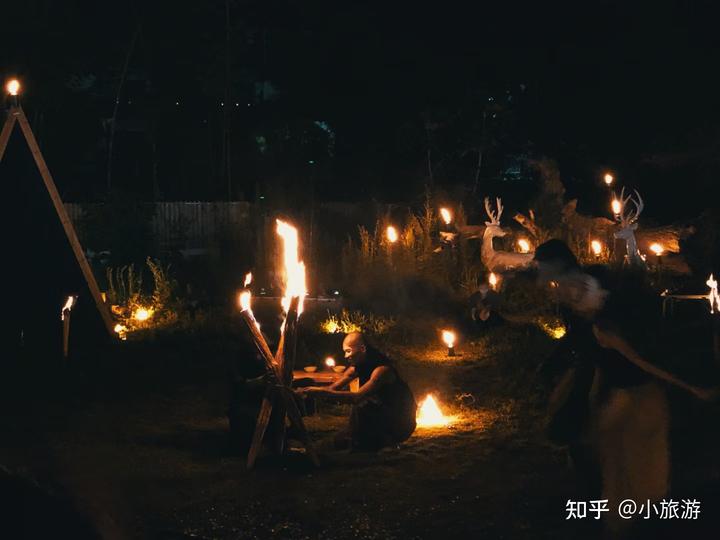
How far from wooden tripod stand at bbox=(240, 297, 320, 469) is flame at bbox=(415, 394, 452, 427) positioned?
1.86 metres

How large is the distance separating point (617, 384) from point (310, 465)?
3.48 meters

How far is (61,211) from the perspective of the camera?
488 inches

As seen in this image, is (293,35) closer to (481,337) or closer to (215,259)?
(215,259)

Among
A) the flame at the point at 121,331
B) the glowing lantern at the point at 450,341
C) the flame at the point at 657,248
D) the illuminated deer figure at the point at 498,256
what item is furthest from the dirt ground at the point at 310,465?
the flame at the point at 657,248

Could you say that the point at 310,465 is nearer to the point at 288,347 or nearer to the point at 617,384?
the point at 288,347

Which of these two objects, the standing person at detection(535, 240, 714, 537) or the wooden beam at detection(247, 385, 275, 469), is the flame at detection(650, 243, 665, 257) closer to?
the wooden beam at detection(247, 385, 275, 469)

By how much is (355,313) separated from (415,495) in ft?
24.7

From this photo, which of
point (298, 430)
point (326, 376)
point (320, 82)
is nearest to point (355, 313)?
point (326, 376)

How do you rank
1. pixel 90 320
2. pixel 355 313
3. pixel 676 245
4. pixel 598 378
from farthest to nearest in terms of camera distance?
pixel 676 245, pixel 355 313, pixel 90 320, pixel 598 378

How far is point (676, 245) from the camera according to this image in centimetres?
1641

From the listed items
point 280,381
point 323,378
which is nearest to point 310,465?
point 280,381

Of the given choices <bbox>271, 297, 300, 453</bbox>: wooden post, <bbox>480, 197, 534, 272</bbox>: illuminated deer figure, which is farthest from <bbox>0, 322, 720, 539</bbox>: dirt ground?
<bbox>480, 197, 534, 272</bbox>: illuminated deer figure

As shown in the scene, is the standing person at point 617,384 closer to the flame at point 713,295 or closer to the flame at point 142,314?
the flame at point 713,295

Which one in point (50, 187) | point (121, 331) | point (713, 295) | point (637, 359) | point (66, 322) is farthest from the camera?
point (121, 331)
